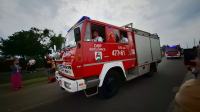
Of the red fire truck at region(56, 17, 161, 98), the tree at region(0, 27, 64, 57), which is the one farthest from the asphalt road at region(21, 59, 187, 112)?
the tree at region(0, 27, 64, 57)

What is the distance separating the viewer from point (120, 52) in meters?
5.39

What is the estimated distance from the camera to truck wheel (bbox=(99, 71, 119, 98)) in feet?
15.8

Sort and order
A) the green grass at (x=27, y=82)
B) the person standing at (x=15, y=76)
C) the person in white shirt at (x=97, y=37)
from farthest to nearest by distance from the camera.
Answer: the green grass at (x=27, y=82) → the person standing at (x=15, y=76) → the person in white shirt at (x=97, y=37)

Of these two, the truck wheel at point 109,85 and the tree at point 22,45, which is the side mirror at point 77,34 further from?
the tree at point 22,45

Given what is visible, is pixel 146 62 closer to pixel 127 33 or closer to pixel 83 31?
pixel 127 33

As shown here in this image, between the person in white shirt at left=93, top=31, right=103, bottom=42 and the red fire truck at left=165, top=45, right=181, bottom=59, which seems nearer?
the person in white shirt at left=93, top=31, right=103, bottom=42

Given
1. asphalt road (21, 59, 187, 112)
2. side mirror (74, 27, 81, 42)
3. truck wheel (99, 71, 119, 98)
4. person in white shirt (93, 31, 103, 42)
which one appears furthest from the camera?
truck wheel (99, 71, 119, 98)

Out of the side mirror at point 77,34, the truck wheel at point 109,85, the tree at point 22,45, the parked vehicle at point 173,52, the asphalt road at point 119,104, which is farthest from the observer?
the tree at point 22,45

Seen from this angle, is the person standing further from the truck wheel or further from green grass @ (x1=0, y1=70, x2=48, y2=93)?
the truck wheel

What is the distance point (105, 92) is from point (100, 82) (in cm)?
69

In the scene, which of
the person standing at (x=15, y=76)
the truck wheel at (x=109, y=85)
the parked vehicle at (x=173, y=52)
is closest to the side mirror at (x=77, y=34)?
the truck wheel at (x=109, y=85)

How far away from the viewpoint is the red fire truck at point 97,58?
400cm

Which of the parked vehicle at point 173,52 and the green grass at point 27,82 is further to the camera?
the parked vehicle at point 173,52

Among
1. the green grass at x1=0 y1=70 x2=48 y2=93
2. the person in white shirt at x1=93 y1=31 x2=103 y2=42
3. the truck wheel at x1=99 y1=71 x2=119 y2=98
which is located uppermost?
the person in white shirt at x1=93 y1=31 x2=103 y2=42
